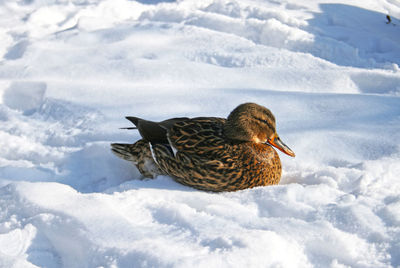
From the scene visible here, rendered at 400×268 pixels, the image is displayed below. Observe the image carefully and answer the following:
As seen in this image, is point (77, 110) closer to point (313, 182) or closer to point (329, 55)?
point (313, 182)

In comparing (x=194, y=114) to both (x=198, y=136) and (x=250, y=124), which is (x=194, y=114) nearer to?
(x=198, y=136)

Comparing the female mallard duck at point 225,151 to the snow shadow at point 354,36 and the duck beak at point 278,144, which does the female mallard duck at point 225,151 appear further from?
the snow shadow at point 354,36

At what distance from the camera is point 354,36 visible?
16.7 feet

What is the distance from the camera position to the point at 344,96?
363 centimetres

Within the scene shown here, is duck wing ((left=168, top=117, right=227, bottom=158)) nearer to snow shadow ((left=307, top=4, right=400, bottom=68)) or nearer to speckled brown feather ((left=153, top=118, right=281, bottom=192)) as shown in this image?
speckled brown feather ((left=153, top=118, right=281, bottom=192))

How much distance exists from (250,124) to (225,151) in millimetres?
234

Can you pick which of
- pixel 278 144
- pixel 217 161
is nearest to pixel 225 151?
pixel 217 161

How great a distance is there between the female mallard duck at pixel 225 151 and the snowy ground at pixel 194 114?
0.10m

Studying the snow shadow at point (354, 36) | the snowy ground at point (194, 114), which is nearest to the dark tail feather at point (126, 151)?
the snowy ground at point (194, 114)

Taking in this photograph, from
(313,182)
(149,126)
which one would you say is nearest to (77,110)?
(149,126)

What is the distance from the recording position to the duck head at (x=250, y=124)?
2623 mm

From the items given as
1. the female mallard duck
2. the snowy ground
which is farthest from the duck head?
the snowy ground

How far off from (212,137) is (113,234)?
93 cm

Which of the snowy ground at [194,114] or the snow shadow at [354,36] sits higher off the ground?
the snow shadow at [354,36]
